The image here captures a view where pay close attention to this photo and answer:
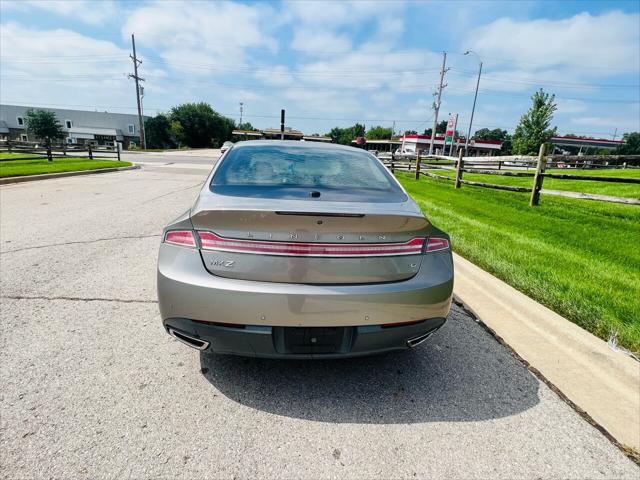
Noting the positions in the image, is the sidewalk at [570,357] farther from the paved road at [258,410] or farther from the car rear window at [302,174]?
the car rear window at [302,174]

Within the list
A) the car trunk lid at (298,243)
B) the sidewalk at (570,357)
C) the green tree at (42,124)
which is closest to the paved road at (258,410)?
the sidewalk at (570,357)

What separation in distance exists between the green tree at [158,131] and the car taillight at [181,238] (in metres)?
73.4

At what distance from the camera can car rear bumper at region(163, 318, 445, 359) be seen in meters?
2.03

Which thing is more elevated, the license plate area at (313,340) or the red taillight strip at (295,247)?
the red taillight strip at (295,247)

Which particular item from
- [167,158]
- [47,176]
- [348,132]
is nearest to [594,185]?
[47,176]

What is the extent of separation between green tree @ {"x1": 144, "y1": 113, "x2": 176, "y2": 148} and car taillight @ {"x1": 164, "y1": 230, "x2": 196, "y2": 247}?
241 feet

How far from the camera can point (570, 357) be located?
2.71 m

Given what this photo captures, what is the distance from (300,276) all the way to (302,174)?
3.63 ft

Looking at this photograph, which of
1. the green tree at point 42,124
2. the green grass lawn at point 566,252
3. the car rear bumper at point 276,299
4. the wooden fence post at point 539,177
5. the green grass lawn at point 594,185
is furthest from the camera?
the green tree at point 42,124

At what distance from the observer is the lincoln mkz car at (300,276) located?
199cm

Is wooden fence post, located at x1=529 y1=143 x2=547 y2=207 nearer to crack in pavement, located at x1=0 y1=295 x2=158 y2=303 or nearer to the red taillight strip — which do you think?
the red taillight strip

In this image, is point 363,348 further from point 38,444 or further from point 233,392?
point 38,444

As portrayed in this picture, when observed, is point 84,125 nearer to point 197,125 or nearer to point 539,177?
point 197,125

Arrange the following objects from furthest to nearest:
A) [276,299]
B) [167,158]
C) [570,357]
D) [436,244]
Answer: [167,158] < [570,357] < [436,244] < [276,299]
